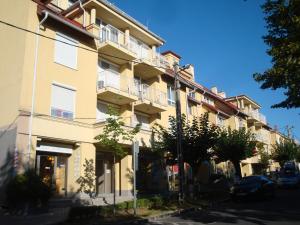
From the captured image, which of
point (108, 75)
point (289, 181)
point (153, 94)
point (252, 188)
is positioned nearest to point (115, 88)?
point (108, 75)

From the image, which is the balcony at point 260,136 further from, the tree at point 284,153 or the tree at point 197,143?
the tree at point 197,143

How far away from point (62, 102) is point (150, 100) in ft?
25.2

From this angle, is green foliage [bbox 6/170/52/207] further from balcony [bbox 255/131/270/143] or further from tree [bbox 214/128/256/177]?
balcony [bbox 255/131/270/143]

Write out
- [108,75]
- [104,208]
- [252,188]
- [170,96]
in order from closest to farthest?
[104,208] < [252,188] < [108,75] < [170,96]

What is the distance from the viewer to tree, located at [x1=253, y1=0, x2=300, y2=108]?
1134 centimetres

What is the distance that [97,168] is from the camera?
22.4 meters

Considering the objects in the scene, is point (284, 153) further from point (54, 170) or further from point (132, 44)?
point (54, 170)

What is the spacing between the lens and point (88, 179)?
19.7 metres

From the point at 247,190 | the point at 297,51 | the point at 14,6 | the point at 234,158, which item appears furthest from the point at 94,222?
the point at 234,158

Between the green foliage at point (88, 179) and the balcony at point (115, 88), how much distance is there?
4.44 meters

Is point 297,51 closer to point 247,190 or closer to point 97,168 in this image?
point 247,190

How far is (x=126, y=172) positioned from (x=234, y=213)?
8.76 meters

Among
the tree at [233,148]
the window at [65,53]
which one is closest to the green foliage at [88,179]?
the window at [65,53]

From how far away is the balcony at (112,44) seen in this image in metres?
22.0
